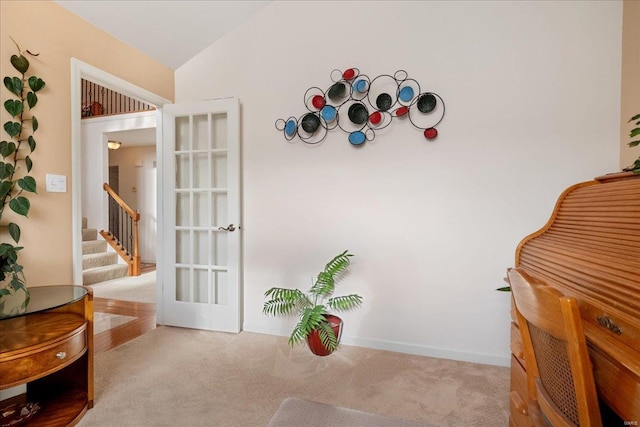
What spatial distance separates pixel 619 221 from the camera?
1.12 metres

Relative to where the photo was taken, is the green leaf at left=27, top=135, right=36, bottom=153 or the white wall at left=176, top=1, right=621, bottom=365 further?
the white wall at left=176, top=1, right=621, bottom=365

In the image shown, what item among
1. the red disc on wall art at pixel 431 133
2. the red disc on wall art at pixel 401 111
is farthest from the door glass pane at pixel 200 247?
the red disc on wall art at pixel 431 133

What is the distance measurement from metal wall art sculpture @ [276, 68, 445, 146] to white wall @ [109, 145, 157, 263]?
5.13m

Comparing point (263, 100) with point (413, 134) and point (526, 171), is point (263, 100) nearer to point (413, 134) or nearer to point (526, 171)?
point (413, 134)

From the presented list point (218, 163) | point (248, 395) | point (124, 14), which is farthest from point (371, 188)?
point (124, 14)

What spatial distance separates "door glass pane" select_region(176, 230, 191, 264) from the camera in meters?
2.96

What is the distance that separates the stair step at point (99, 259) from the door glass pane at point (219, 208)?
3218 mm

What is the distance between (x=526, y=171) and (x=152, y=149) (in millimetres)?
6806

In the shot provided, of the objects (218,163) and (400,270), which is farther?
(218,163)

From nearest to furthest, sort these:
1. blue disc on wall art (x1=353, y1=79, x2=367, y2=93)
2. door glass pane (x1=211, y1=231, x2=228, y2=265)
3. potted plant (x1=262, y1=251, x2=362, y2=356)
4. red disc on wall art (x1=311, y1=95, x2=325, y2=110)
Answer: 1. potted plant (x1=262, y1=251, x2=362, y2=356)
2. blue disc on wall art (x1=353, y1=79, x2=367, y2=93)
3. red disc on wall art (x1=311, y1=95, x2=325, y2=110)
4. door glass pane (x1=211, y1=231, x2=228, y2=265)

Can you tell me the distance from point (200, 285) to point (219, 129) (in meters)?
1.52

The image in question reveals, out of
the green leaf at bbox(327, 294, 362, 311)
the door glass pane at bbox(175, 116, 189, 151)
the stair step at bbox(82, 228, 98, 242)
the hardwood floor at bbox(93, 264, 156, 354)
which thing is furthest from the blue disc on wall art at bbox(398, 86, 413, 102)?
the stair step at bbox(82, 228, 98, 242)

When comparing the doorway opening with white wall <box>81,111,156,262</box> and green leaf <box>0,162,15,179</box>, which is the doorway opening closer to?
green leaf <box>0,162,15,179</box>

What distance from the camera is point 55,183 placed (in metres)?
2.02
